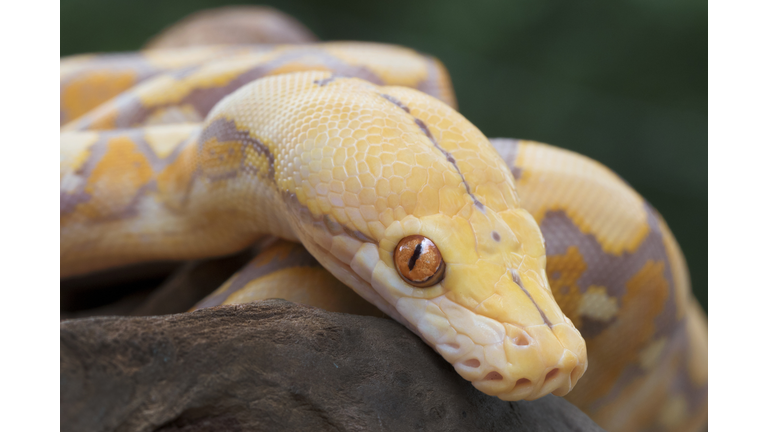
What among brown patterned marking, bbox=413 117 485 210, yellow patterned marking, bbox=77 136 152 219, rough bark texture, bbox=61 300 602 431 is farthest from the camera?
yellow patterned marking, bbox=77 136 152 219

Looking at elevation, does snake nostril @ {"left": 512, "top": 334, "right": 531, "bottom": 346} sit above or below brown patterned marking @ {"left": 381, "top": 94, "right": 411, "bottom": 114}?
below

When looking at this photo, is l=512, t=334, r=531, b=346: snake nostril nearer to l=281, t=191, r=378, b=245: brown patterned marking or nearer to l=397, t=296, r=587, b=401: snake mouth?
l=397, t=296, r=587, b=401: snake mouth

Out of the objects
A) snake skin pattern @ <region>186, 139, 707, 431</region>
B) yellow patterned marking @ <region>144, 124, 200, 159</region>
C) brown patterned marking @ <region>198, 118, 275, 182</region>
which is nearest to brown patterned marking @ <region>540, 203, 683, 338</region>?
snake skin pattern @ <region>186, 139, 707, 431</region>

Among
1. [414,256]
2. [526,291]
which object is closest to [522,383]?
[526,291]

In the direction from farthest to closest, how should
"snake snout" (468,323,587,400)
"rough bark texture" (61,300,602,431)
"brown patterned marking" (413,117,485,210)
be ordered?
"brown patterned marking" (413,117,485,210)
"snake snout" (468,323,587,400)
"rough bark texture" (61,300,602,431)

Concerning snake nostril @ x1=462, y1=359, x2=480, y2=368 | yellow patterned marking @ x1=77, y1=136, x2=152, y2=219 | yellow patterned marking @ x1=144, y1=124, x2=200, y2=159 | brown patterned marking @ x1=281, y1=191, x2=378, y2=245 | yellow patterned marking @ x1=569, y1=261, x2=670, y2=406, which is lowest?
yellow patterned marking @ x1=569, y1=261, x2=670, y2=406

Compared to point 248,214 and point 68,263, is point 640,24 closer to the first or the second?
point 248,214
